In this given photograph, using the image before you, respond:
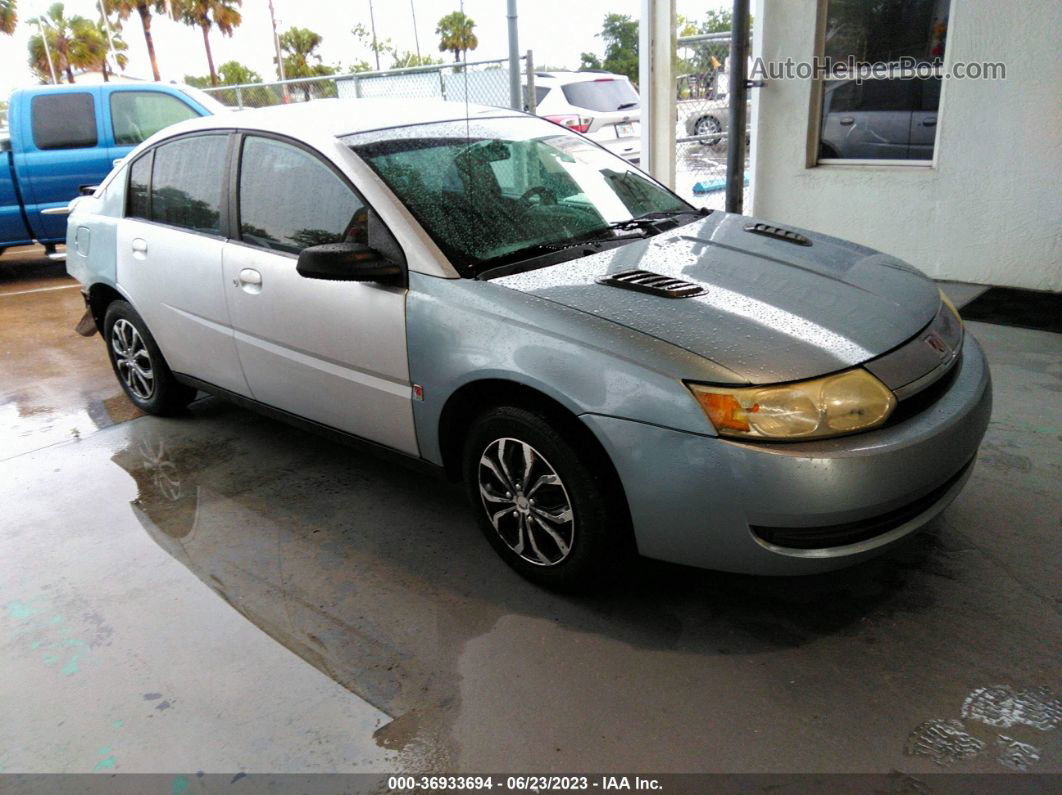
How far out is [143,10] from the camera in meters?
42.4

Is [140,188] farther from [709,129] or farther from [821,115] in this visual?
[709,129]

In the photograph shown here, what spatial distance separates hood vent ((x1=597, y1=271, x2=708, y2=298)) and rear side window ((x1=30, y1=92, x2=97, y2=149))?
7645mm

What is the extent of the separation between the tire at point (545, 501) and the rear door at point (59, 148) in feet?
24.0

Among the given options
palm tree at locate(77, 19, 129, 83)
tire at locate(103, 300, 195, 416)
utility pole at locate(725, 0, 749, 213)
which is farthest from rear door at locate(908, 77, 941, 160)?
palm tree at locate(77, 19, 129, 83)

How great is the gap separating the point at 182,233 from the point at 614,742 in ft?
9.80

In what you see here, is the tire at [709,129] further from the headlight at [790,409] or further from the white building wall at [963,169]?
the headlight at [790,409]

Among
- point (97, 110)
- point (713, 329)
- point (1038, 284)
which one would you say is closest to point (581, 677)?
point (713, 329)

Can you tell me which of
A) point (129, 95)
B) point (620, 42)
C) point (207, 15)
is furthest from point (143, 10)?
point (129, 95)

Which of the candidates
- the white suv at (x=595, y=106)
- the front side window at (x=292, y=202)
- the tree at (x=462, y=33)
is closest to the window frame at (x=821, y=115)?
the tree at (x=462, y=33)

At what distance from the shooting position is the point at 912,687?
2318mm

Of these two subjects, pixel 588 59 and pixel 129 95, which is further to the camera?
pixel 588 59

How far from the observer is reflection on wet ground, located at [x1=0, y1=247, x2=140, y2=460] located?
4.66 meters

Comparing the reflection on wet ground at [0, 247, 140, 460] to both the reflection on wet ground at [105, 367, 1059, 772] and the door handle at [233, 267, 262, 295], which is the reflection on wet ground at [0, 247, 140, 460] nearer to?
the reflection on wet ground at [105, 367, 1059, 772]

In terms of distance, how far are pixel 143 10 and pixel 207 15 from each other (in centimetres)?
309
